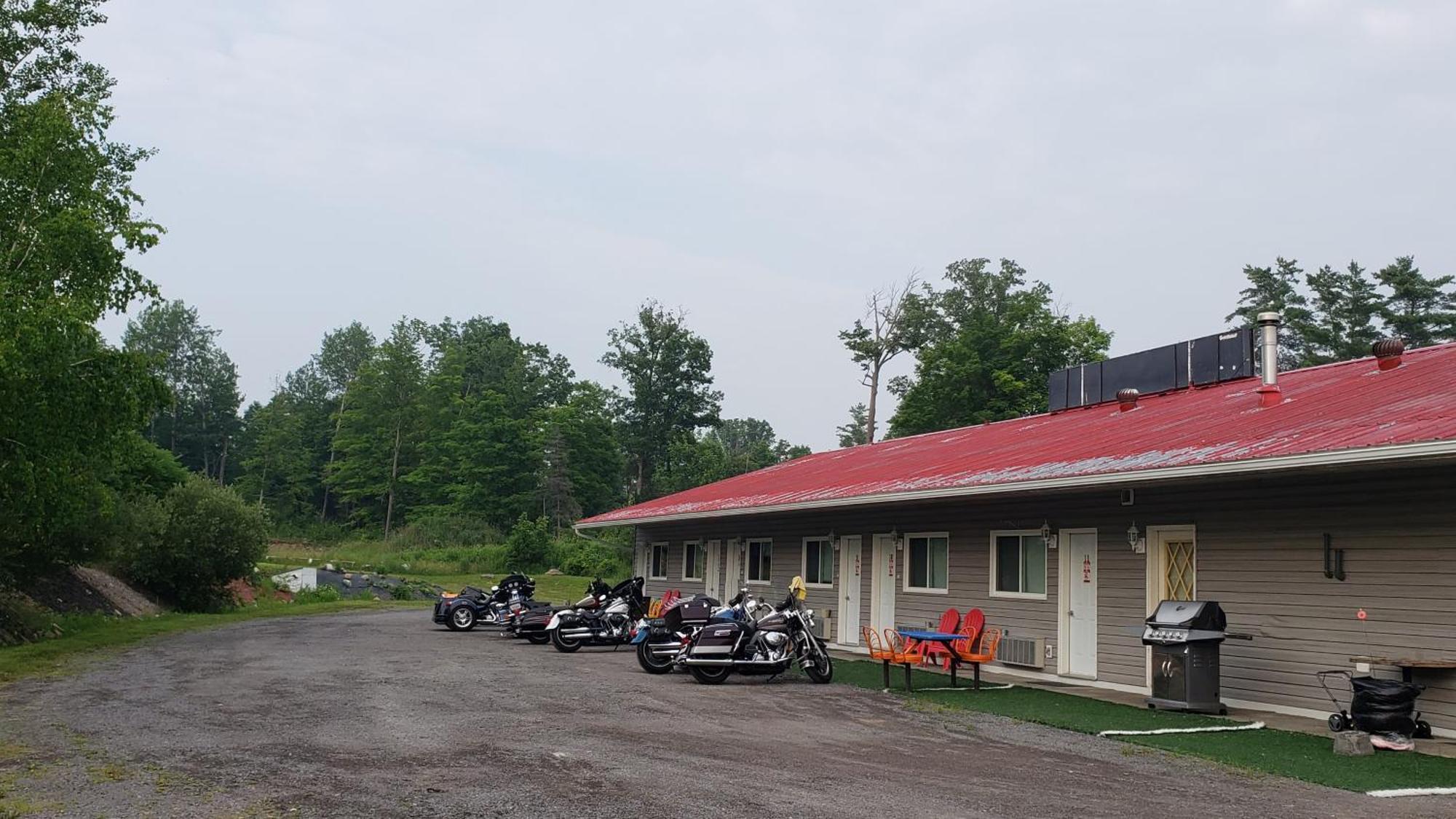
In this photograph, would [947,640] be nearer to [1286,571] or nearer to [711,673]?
[711,673]

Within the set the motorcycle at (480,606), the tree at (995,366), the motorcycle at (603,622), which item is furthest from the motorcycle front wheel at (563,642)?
the tree at (995,366)

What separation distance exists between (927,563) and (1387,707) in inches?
316

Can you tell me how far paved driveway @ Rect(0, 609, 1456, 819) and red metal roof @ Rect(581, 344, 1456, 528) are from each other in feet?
9.68

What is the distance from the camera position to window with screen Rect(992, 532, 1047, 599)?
14148 millimetres

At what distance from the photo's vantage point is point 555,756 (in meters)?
7.21

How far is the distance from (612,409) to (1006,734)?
62.8m

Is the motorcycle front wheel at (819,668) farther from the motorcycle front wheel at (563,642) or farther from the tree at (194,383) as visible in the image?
the tree at (194,383)

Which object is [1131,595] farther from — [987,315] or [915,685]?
[987,315]

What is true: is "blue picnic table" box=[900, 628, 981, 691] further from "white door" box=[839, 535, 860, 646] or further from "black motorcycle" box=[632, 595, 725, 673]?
"white door" box=[839, 535, 860, 646]

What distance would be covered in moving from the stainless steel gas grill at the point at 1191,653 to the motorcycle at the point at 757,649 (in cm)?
398

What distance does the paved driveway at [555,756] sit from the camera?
19.5 feet

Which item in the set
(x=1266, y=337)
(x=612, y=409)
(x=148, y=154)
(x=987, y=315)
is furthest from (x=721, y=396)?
(x=1266, y=337)

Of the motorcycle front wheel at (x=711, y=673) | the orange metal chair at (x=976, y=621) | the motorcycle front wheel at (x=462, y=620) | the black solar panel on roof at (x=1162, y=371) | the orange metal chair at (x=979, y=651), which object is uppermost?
the black solar panel on roof at (x=1162, y=371)

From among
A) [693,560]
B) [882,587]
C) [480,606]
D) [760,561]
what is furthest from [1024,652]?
[693,560]
